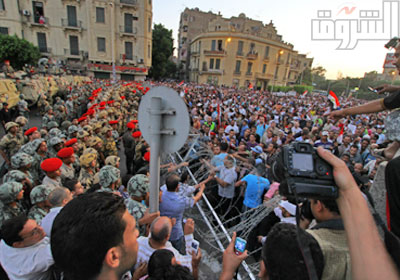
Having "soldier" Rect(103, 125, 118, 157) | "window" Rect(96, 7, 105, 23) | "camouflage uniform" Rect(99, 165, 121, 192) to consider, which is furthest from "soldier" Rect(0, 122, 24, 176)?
"window" Rect(96, 7, 105, 23)

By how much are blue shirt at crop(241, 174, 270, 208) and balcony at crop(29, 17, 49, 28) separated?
137 ft

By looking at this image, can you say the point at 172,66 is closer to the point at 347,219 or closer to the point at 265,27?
the point at 265,27

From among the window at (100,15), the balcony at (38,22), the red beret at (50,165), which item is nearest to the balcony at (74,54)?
the balcony at (38,22)

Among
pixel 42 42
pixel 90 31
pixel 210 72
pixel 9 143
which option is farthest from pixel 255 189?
pixel 210 72

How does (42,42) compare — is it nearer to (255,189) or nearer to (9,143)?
(9,143)

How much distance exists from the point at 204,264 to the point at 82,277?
2.99 metres

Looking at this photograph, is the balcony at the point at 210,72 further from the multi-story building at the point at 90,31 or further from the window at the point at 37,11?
the window at the point at 37,11

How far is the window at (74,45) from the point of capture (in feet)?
112

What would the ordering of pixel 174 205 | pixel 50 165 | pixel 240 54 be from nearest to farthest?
1. pixel 174 205
2. pixel 50 165
3. pixel 240 54

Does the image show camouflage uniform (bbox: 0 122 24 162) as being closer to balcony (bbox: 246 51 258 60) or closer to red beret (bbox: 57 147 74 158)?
red beret (bbox: 57 147 74 158)

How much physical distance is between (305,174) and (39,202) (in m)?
3.33

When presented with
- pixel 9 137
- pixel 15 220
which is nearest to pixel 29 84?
pixel 9 137

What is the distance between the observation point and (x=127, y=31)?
117ft

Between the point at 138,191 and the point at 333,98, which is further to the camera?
the point at 333,98
